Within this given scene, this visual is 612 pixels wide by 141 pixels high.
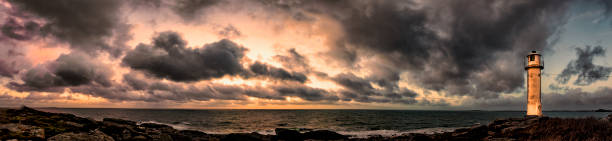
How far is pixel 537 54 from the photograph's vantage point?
24156 millimetres

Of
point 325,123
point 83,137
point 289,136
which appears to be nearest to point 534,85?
point 289,136

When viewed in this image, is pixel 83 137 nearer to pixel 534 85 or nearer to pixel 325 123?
pixel 534 85

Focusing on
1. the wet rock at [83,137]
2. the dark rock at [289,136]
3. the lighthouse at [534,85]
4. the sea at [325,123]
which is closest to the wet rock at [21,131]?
the wet rock at [83,137]

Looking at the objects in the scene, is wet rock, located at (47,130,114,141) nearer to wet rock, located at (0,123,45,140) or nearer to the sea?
wet rock, located at (0,123,45,140)

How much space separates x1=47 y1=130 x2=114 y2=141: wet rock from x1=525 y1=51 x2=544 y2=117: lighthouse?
29755 millimetres

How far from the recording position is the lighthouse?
23592 millimetres

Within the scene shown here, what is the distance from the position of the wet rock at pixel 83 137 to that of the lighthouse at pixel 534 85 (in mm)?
29755

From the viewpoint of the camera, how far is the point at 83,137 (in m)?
9.36

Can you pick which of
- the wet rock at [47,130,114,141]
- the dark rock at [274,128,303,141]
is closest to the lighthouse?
the dark rock at [274,128,303,141]

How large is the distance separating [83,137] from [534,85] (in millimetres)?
30795

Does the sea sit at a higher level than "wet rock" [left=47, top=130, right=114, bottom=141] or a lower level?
lower

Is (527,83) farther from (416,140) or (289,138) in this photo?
(289,138)

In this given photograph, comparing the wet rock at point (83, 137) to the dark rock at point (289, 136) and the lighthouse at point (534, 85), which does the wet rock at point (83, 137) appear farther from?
the lighthouse at point (534, 85)

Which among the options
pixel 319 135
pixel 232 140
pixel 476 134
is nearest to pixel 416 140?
pixel 476 134
